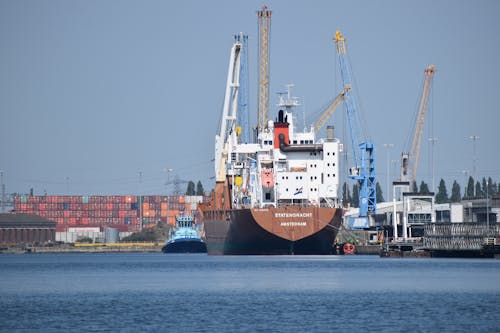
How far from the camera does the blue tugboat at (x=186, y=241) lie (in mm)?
155875

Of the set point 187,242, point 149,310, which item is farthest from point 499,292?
point 187,242

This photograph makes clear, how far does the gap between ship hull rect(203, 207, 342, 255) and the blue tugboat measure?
4195cm

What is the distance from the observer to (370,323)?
1861 inches

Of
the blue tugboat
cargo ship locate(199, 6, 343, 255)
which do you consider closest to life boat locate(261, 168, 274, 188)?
cargo ship locate(199, 6, 343, 255)

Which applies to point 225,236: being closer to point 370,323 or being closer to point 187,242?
point 187,242

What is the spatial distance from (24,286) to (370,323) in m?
30.2

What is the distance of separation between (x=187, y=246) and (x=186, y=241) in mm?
1676

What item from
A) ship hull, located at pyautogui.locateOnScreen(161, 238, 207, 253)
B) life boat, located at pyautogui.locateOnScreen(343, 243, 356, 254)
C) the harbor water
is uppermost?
ship hull, located at pyautogui.locateOnScreen(161, 238, 207, 253)

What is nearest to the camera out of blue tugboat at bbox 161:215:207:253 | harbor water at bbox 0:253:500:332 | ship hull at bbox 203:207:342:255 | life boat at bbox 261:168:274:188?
harbor water at bbox 0:253:500:332

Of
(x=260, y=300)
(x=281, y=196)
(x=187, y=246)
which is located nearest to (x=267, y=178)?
(x=281, y=196)

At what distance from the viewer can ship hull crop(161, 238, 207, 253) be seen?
15562cm

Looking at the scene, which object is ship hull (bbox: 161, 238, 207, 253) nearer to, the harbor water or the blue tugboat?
the blue tugboat

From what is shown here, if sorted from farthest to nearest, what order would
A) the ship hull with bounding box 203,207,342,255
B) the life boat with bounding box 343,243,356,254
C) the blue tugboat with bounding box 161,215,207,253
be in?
the blue tugboat with bounding box 161,215,207,253 → the life boat with bounding box 343,243,356,254 → the ship hull with bounding box 203,207,342,255

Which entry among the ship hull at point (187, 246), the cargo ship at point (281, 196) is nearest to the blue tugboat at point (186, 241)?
the ship hull at point (187, 246)
